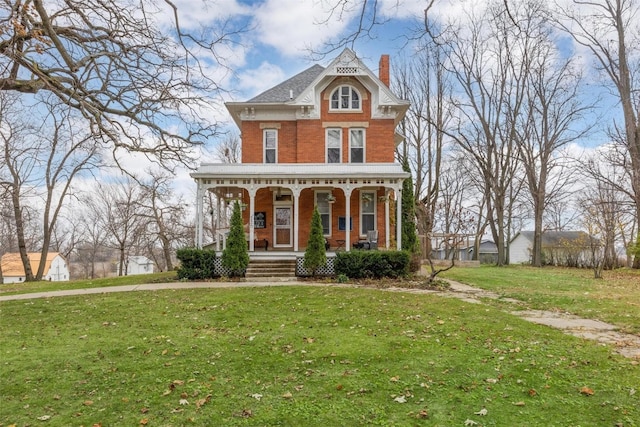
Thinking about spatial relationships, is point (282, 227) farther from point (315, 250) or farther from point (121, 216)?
point (121, 216)

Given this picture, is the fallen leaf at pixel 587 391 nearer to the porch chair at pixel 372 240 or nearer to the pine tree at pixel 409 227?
the porch chair at pixel 372 240

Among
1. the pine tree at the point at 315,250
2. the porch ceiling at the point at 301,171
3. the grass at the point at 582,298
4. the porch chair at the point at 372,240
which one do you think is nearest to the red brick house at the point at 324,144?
the porch ceiling at the point at 301,171

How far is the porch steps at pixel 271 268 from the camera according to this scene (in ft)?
50.6

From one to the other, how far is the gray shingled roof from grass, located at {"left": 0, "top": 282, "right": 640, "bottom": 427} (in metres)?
14.0

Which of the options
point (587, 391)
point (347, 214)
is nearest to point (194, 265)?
point (347, 214)

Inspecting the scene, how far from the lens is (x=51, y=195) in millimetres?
28219

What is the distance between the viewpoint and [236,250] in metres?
15.2

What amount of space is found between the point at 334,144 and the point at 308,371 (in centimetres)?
1577

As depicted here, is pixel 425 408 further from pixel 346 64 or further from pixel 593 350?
pixel 346 64

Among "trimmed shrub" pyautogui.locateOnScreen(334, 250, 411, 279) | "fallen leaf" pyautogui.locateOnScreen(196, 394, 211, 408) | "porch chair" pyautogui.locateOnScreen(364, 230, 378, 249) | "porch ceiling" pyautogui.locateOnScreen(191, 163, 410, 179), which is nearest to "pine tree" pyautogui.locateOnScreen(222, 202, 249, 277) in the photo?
"porch ceiling" pyautogui.locateOnScreen(191, 163, 410, 179)

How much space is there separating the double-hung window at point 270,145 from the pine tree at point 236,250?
552 cm

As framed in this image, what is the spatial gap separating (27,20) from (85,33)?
0.98 meters

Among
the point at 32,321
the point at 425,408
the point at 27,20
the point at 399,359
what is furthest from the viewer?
the point at 32,321

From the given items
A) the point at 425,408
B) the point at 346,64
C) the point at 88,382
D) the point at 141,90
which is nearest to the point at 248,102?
the point at 346,64
